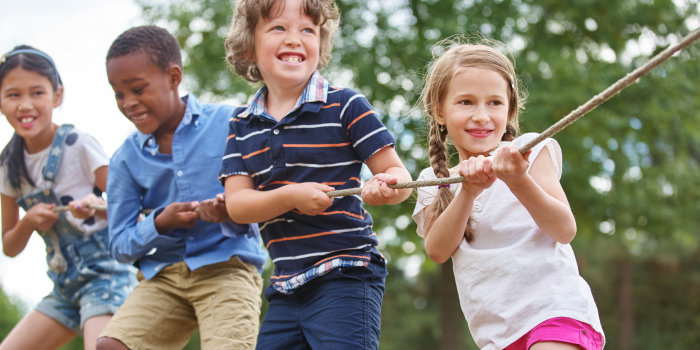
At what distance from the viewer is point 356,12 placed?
34.9 ft

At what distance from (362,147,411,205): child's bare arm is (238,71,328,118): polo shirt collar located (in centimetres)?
31

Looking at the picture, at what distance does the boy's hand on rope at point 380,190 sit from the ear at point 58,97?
2448mm

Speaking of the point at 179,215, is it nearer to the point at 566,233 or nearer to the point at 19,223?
the point at 19,223

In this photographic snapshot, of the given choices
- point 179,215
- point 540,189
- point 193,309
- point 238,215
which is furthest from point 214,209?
point 540,189

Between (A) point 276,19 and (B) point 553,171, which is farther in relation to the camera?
(A) point 276,19

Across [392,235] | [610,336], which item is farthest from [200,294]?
[610,336]

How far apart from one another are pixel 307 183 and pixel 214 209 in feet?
2.24

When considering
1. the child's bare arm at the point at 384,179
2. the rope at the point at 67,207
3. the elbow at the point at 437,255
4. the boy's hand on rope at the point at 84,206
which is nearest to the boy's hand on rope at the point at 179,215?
the rope at the point at 67,207

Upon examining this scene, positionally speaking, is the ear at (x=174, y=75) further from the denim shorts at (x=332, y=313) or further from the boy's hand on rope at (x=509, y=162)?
the boy's hand on rope at (x=509, y=162)

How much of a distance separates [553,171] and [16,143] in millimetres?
2991

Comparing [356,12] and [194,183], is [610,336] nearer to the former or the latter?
[356,12]

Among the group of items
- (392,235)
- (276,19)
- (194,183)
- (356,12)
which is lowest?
(392,235)

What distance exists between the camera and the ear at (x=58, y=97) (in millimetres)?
4230

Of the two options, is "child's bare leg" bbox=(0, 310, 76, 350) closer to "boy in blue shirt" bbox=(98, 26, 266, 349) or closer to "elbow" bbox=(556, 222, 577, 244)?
"boy in blue shirt" bbox=(98, 26, 266, 349)
